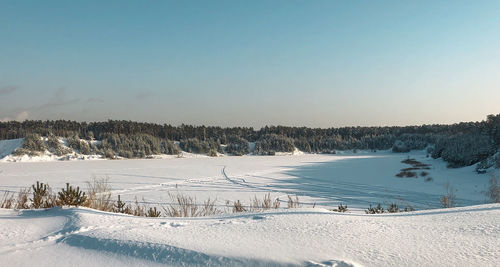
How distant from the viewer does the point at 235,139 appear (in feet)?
161

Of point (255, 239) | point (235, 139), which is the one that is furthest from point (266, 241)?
point (235, 139)

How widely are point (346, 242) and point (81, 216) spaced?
114 inches

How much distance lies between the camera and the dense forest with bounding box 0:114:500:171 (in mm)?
20938

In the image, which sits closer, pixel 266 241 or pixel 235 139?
pixel 266 241

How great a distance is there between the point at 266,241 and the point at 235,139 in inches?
1837

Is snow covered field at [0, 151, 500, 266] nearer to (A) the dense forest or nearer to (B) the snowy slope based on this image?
(B) the snowy slope

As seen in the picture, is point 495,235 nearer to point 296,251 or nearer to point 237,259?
point 296,251

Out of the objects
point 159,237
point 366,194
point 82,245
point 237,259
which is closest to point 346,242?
point 237,259

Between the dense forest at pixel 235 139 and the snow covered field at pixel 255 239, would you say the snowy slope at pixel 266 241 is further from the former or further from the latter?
the dense forest at pixel 235 139

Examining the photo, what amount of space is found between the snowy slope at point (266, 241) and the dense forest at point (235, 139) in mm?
19314

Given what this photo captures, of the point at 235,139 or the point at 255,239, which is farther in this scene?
the point at 235,139

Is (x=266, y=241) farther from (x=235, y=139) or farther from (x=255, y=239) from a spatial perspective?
(x=235, y=139)

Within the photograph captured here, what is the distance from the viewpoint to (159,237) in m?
2.68

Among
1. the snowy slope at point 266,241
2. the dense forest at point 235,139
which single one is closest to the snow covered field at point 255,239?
the snowy slope at point 266,241
